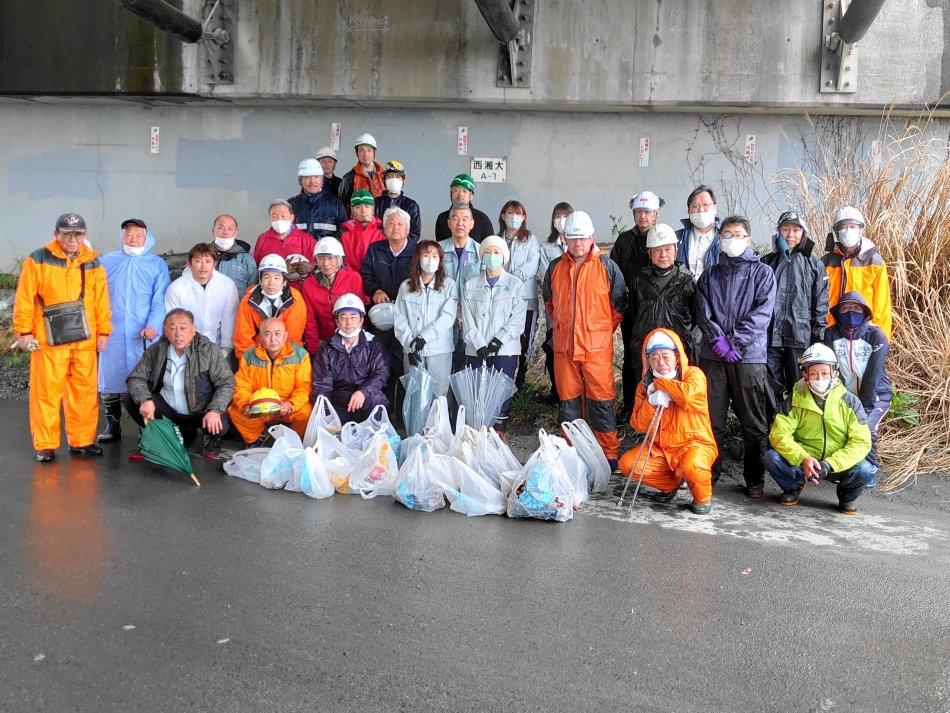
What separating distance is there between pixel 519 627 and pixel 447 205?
802 centimetres

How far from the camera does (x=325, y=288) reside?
301 inches

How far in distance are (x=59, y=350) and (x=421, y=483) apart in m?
3.25

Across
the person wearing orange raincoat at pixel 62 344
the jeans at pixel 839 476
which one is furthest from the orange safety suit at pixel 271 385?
the jeans at pixel 839 476

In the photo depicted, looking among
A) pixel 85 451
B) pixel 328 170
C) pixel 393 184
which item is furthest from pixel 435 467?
pixel 328 170

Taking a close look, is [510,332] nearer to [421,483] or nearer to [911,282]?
[421,483]

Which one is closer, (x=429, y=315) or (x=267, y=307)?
(x=429, y=315)

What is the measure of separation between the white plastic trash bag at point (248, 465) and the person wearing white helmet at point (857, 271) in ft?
14.9

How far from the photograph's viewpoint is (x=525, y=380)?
851cm

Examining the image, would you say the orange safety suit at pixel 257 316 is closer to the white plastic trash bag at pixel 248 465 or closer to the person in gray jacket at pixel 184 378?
the person in gray jacket at pixel 184 378

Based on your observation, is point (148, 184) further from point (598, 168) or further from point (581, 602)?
point (581, 602)

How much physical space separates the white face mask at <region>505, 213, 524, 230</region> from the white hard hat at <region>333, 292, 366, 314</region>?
1.71 metres

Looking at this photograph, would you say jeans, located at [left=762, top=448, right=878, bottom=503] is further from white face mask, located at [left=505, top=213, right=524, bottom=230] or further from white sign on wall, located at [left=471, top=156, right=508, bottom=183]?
white sign on wall, located at [left=471, top=156, right=508, bottom=183]

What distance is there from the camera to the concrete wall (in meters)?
10.5

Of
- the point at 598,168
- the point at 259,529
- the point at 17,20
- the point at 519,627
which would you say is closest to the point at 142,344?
the point at 259,529
